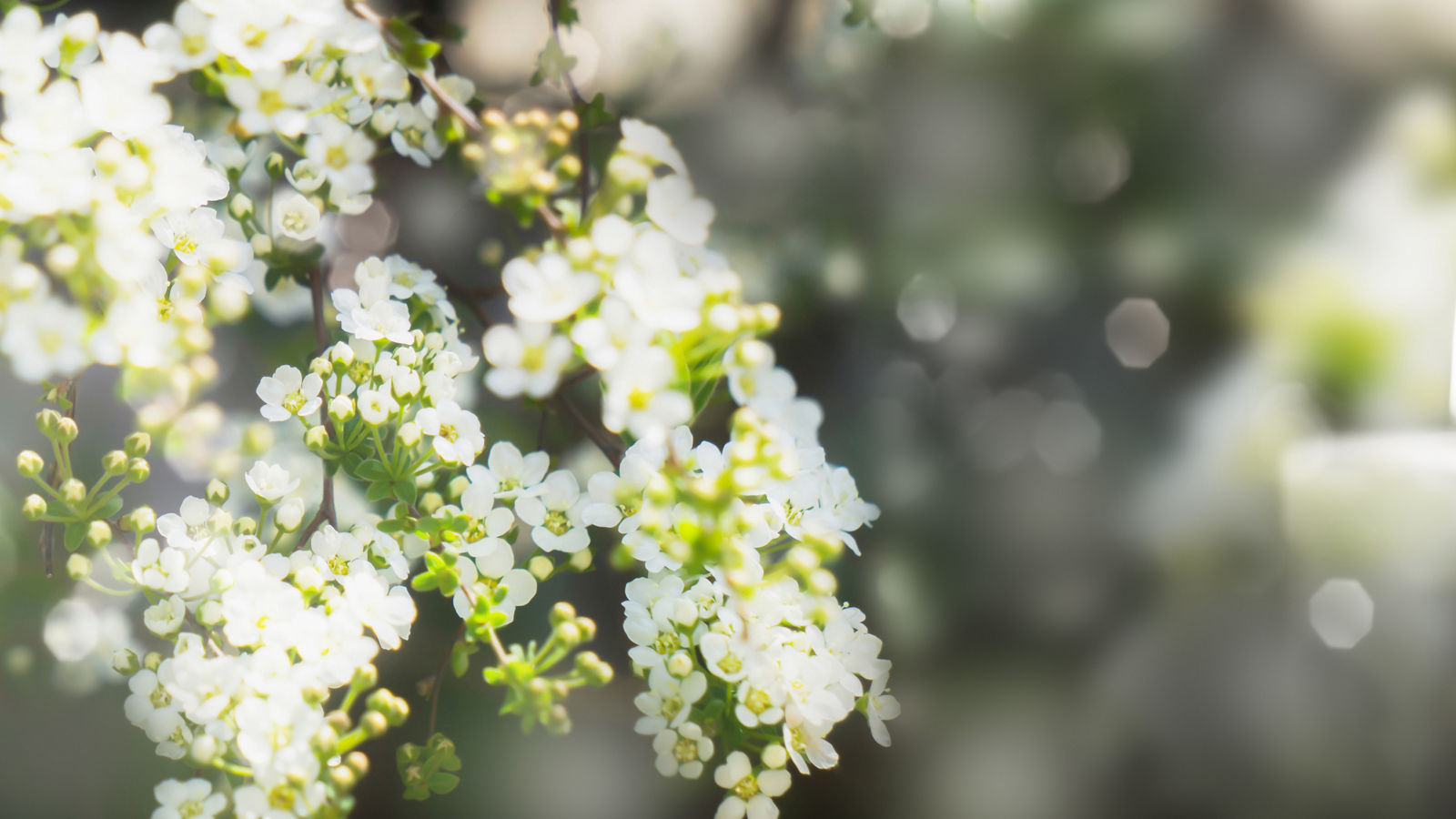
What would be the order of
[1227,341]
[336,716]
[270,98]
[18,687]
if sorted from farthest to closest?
[1227,341], [18,687], [270,98], [336,716]

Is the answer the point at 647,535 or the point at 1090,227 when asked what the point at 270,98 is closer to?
the point at 647,535

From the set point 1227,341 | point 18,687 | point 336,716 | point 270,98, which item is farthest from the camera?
point 1227,341

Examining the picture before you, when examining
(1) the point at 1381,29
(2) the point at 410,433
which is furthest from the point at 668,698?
(1) the point at 1381,29

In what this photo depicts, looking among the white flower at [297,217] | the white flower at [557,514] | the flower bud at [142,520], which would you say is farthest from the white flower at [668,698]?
the white flower at [297,217]

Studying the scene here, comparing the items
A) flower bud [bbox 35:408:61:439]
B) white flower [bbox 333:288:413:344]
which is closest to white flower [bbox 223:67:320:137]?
white flower [bbox 333:288:413:344]

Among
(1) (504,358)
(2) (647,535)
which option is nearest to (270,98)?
(1) (504,358)

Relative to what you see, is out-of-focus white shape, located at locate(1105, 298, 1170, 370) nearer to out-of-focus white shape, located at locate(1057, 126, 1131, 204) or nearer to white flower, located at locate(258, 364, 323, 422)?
out-of-focus white shape, located at locate(1057, 126, 1131, 204)

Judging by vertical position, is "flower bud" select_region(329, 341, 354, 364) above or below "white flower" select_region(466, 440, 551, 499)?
below

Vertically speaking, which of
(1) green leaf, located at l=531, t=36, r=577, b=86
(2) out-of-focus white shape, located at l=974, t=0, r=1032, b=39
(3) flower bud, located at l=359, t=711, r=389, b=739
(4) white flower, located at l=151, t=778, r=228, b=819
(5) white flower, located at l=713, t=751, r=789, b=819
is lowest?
(4) white flower, located at l=151, t=778, r=228, b=819
